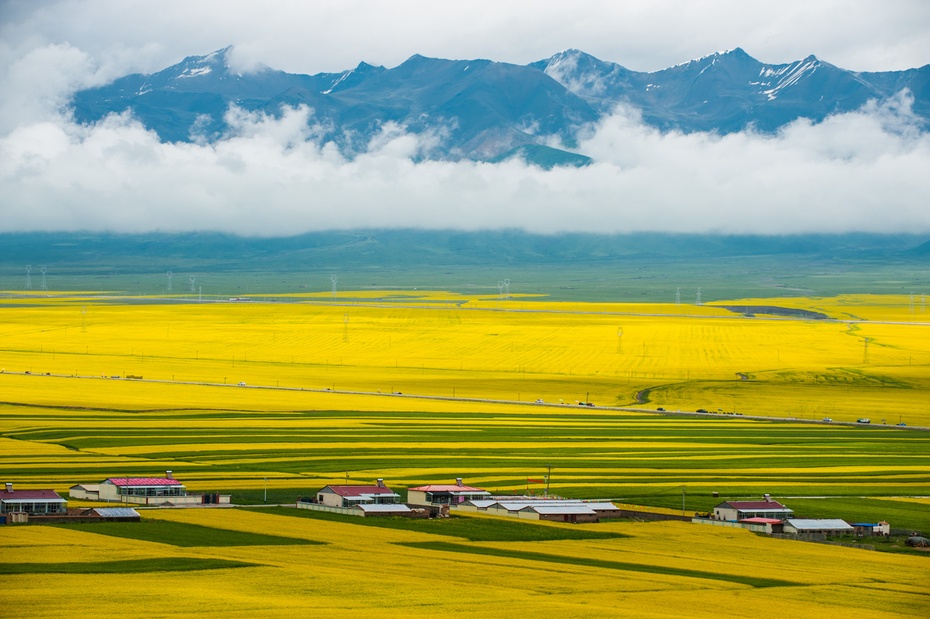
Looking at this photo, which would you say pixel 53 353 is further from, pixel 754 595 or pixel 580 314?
pixel 754 595

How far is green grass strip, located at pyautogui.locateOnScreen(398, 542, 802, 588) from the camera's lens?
34.5m

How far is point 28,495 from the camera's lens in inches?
1625

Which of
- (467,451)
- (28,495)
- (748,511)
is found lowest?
(467,451)

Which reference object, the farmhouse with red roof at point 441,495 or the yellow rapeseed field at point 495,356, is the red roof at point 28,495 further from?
→ the yellow rapeseed field at point 495,356

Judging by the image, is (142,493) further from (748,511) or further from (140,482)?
(748,511)

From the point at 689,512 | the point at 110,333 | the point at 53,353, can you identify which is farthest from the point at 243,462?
the point at 110,333

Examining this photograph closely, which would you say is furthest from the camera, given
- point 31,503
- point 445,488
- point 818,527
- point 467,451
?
point 467,451

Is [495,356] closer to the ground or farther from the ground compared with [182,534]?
farther from the ground

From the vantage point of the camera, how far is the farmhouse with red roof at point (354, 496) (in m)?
Result: 43.1

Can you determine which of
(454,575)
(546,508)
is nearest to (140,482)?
(546,508)

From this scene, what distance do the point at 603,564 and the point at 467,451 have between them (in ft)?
71.6

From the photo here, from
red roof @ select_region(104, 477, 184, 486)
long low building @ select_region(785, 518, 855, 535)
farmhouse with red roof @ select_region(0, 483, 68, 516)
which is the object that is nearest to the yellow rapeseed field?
red roof @ select_region(104, 477, 184, 486)

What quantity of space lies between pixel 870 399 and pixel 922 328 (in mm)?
49478

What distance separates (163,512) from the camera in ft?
138
